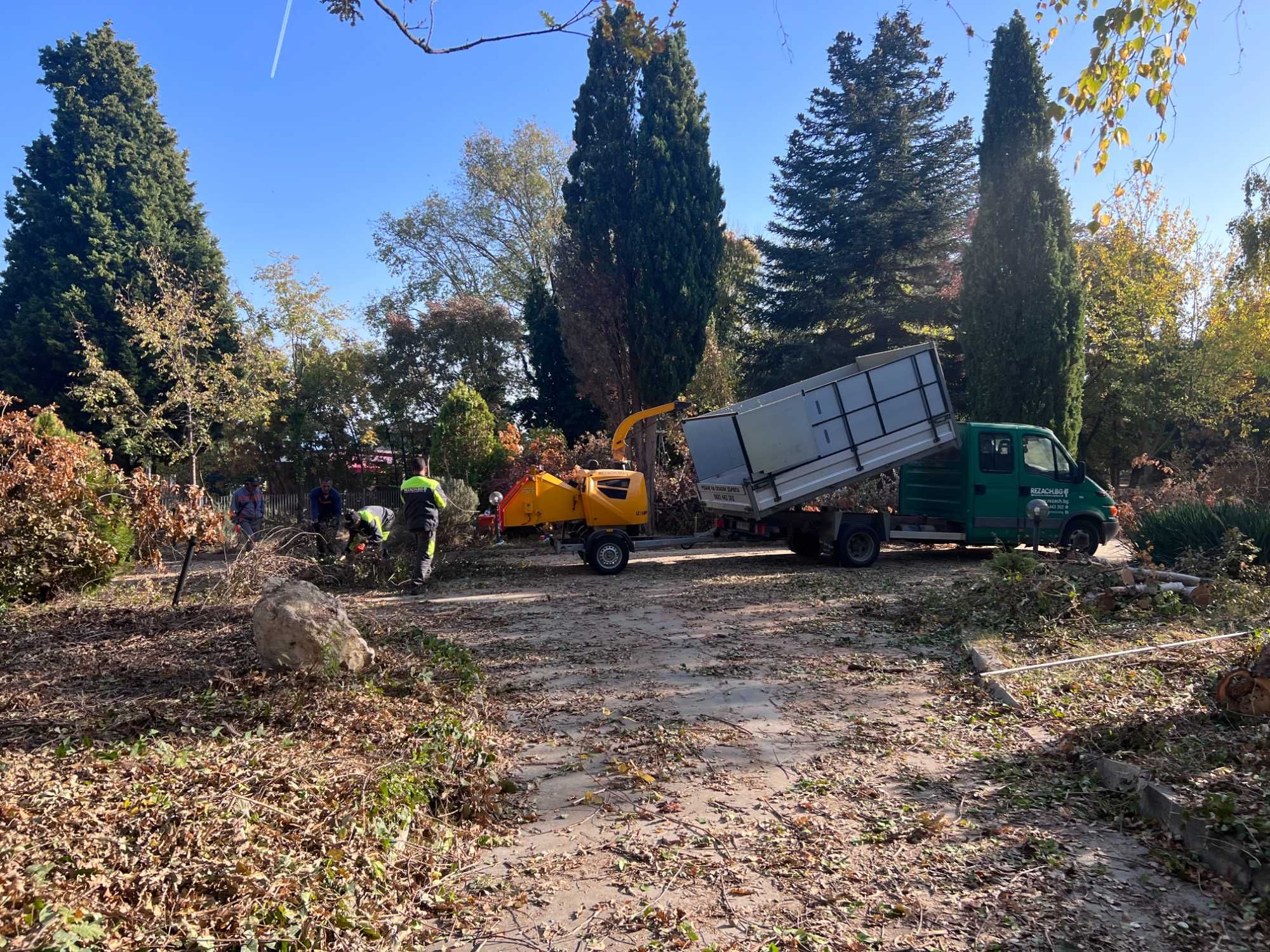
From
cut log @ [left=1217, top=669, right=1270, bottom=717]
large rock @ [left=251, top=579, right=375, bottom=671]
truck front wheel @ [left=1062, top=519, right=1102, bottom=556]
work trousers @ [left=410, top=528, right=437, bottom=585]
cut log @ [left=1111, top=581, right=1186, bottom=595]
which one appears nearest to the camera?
cut log @ [left=1217, top=669, right=1270, bottom=717]

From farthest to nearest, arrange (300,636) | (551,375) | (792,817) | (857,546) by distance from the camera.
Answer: (551,375), (857,546), (300,636), (792,817)

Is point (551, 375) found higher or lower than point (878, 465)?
higher

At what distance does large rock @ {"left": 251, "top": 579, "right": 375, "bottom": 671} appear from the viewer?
5.47 metres

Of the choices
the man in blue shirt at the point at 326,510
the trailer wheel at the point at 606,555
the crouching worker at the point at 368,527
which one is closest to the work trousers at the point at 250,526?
the man in blue shirt at the point at 326,510

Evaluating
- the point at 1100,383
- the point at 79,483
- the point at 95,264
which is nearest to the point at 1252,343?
the point at 1100,383

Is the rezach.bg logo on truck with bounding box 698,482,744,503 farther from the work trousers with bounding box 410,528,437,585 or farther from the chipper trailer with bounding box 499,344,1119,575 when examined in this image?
the work trousers with bounding box 410,528,437,585

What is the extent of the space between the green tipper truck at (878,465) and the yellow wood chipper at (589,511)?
1.24 m

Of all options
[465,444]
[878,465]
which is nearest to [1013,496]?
[878,465]

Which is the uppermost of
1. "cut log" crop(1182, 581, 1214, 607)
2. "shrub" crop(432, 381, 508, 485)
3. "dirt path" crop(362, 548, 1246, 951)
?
"shrub" crop(432, 381, 508, 485)

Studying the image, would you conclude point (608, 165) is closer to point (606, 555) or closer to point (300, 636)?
point (606, 555)

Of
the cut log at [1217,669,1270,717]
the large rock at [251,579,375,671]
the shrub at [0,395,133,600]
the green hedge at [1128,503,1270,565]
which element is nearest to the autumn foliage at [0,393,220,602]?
the shrub at [0,395,133,600]

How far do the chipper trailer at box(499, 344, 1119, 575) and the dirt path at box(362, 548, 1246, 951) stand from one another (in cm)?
455

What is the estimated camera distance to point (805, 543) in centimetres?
1378

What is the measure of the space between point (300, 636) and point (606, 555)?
7241 mm
